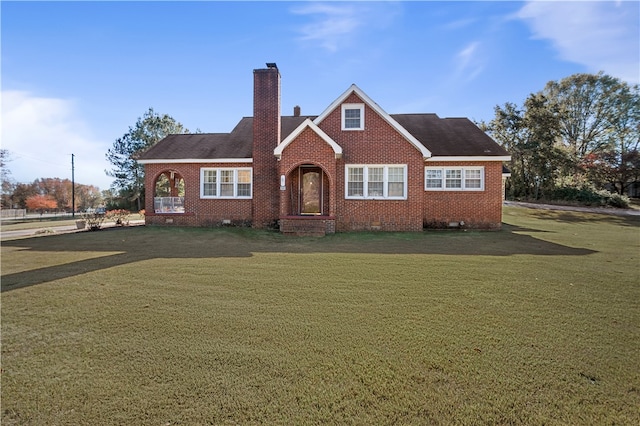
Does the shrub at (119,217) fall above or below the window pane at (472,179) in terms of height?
below

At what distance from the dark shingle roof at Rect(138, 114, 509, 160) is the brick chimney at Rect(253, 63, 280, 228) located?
3.71 feet

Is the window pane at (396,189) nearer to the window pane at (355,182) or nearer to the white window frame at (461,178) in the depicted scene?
the window pane at (355,182)

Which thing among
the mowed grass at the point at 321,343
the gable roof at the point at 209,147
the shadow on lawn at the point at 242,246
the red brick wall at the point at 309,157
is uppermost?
the gable roof at the point at 209,147

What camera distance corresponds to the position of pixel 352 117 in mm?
14195

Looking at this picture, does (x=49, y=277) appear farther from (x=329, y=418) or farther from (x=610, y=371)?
(x=610, y=371)

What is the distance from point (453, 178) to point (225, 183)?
11905mm

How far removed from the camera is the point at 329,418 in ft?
7.82

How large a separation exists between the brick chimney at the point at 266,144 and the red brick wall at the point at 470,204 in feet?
25.6

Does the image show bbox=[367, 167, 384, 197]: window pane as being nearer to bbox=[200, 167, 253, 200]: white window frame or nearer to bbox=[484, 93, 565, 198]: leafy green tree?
bbox=[200, 167, 253, 200]: white window frame

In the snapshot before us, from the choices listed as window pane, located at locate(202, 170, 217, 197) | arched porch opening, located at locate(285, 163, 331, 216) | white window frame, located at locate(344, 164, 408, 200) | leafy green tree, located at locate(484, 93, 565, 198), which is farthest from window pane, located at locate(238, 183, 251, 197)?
leafy green tree, located at locate(484, 93, 565, 198)

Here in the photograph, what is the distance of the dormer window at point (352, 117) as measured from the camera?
14034 mm

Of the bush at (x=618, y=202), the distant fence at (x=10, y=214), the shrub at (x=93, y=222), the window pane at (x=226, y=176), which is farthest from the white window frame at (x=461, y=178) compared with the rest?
the distant fence at (x=10, y=214)

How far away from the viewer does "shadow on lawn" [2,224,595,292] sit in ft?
25.3

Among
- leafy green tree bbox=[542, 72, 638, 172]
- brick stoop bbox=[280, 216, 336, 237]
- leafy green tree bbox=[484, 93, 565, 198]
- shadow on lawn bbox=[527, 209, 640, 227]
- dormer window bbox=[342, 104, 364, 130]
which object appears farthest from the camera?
leafy green tree bbox=[542, 72, 638, 172]
